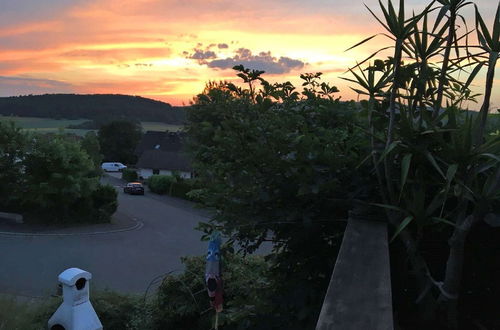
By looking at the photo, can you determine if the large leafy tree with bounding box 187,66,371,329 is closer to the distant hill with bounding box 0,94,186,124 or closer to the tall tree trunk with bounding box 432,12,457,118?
the tall tree trunk with bounding box 432,12,457,118

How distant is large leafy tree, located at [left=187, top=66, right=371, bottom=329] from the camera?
2879mm

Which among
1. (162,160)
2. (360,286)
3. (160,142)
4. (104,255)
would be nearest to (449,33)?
(360,286)

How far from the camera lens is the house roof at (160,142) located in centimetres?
7262

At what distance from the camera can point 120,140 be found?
7844cm

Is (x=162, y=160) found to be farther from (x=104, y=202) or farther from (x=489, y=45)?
(x=489, y=45)

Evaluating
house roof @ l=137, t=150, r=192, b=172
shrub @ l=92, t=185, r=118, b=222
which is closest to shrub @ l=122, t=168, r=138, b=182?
house roof @ l=137, t=150, r=192, b=172

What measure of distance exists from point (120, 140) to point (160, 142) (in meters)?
8.27

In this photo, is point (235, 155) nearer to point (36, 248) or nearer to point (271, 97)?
point (271, 97)

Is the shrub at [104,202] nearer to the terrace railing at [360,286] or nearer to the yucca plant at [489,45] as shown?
the terrace railing at [360,286]

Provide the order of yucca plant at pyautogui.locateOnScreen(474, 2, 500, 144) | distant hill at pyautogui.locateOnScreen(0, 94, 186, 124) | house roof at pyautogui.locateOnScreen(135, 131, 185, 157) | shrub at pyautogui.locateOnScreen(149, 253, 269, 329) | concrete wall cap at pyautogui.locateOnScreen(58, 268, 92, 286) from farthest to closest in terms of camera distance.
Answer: distant hill at pyautogui.locateOnScreen(0, 94, 186, 124) < house roof at pyautogui.locateOnScreen(135, 131, 185, 157) < shrub at pyautogui.locateOnScreen(149, 253, 269, 329) < concrete wall cap at pyautogui.locateOnScreen(58, 268, 92, 286) < yucca plant at pyautogui.locateOnScreen(474, 2, 500, 144)

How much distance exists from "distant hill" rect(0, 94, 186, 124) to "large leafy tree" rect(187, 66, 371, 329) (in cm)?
7300

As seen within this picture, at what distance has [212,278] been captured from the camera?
332 centimetres

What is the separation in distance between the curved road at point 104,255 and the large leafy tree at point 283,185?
34.2ft

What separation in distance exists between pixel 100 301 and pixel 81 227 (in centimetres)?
2048
